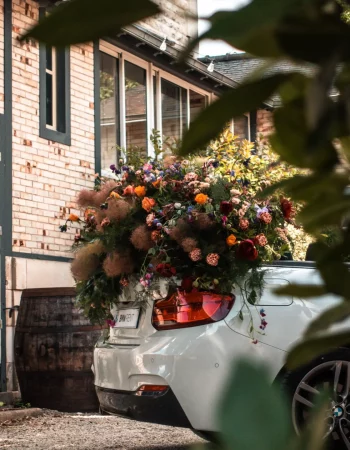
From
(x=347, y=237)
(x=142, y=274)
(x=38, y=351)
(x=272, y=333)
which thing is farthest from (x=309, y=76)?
(x=38, y=351)

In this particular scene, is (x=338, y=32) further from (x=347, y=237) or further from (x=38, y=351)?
(x=38, y=351)

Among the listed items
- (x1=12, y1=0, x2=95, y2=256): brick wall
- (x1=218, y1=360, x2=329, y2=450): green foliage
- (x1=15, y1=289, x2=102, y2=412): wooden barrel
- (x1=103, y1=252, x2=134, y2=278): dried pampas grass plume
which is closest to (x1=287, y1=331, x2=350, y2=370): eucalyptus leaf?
(x1=218, y1=360, x2=329, y2=450): green foliage

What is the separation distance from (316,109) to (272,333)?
4913 mm

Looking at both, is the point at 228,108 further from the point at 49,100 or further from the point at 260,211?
the point at 49,100

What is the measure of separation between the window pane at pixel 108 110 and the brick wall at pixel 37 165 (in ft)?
2.62

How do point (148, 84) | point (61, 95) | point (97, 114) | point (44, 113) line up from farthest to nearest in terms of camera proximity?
point (148, 84), point (97, 114), point (61, 95), point (44, 113)

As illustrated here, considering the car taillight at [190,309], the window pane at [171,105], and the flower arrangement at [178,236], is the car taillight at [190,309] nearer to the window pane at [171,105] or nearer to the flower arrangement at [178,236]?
the flower arrangement at [178,236]

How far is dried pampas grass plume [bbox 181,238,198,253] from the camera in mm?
5637

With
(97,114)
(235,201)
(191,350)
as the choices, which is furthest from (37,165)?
(191,350)

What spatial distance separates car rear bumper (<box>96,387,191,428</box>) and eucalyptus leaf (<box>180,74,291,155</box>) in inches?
193

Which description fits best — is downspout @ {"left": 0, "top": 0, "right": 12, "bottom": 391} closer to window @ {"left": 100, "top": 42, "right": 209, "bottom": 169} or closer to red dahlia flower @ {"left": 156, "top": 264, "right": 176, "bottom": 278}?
window @ {"left": 100, "top": 42, "right": 209, "bottom": 169}

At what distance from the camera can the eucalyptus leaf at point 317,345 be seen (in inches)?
19.6

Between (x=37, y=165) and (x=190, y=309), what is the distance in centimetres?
604

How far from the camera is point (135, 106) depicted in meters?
13.6
